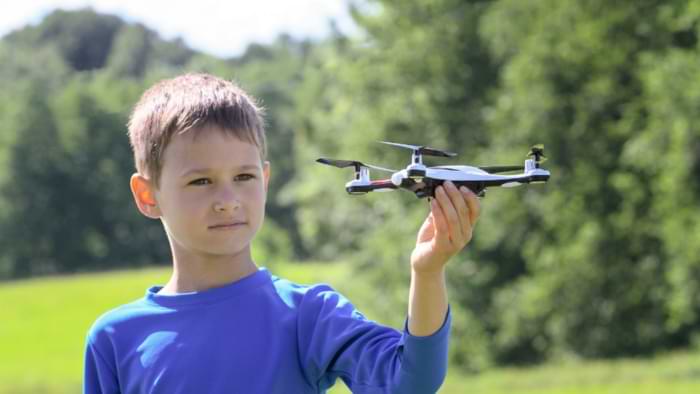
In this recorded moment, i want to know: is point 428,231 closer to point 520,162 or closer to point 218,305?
point 218,305

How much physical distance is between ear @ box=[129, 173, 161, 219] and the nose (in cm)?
27

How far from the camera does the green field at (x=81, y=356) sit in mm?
16891

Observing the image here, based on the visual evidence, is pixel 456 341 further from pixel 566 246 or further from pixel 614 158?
pixel 614 158

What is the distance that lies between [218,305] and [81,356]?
124ft

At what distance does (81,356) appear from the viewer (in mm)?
38875

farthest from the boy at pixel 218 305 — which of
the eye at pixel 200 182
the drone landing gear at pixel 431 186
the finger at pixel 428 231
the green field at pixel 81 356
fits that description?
the green field at pixel 81 356

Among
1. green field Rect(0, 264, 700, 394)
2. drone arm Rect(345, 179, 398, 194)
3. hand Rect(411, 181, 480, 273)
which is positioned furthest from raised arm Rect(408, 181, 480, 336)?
green field Rect(0, 264, 700, 394)

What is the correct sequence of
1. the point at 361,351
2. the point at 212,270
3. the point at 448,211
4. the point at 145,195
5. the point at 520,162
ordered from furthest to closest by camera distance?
the point at 520,162 < the point at 145,195 < the point at 212,270 < the point at 361,351 < the point at 448,211

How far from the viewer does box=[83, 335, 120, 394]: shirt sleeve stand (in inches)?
106

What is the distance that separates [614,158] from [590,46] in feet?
8.22

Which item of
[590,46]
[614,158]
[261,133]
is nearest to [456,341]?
[614,158]

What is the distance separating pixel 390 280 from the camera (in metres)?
27.9

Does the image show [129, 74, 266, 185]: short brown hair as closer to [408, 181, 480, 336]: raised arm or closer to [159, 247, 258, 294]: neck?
[159, 247, 258, 294]: neck

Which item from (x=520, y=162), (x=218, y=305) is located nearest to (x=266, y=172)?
(x=218, y=305)
